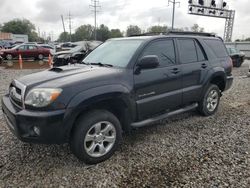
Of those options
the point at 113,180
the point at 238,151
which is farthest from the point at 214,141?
the point at 113,180

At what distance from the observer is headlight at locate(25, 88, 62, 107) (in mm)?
2789

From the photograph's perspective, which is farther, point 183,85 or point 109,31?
point 109,31

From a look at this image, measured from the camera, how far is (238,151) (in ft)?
11.8

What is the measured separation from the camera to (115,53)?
157 inches

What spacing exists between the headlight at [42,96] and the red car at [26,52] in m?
17.8

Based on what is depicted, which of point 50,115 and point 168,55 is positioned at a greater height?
point 168,55

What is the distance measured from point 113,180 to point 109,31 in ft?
274

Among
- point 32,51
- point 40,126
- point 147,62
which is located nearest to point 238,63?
point 147,62

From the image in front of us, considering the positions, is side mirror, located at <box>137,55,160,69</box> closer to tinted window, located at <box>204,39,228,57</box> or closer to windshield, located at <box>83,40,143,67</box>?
windshield, located at <box>83,40,143,67</box>

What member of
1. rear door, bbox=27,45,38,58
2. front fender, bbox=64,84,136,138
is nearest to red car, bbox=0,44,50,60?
rear door, bbox=27,45,38,58

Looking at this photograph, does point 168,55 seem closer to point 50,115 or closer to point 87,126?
point 87,126

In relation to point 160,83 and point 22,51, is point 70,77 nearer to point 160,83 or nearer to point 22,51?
point 160,83

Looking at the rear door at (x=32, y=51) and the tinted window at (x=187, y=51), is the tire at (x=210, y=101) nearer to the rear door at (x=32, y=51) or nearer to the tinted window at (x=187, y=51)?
the tinted window at (x=187, y=51)

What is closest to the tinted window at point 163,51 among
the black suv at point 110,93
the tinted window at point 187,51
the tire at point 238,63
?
the black suv at point 110,93
